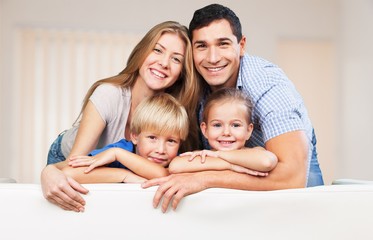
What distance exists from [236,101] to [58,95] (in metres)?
5.06

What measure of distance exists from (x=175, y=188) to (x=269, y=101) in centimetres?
67

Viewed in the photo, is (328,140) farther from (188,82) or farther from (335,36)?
(188,82)

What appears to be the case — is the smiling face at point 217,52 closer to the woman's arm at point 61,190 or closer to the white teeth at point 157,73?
the white teeth at point 157,73

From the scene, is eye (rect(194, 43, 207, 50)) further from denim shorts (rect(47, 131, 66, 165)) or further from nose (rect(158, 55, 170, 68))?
denim shorts (rect(47, 131, 66, 165))

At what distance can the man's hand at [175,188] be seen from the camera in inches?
58.2

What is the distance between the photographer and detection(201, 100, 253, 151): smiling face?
197 cm

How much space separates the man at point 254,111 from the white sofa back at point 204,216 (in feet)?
0.18

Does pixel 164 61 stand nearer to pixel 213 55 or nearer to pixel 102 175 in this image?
pixel 213 55

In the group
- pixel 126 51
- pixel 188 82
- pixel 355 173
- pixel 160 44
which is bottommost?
pixel 355 173

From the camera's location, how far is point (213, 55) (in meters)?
2.24

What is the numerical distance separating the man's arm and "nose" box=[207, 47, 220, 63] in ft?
1.51

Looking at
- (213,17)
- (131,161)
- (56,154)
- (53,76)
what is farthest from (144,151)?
(53,76)

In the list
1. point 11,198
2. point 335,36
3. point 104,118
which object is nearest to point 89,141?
point 104,118

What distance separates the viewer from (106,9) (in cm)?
648
